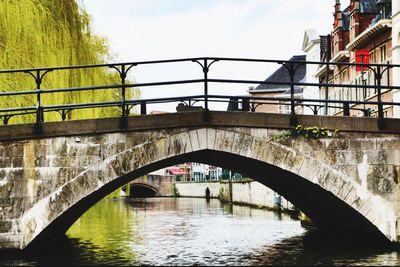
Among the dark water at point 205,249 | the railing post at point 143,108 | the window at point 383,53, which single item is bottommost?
the dark water at point 205,249

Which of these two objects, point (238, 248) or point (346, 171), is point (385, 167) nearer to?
point (346, 171)

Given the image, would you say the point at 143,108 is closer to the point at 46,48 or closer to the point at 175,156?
the point at 175,156

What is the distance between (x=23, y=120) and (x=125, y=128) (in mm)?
4293

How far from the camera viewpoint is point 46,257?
14.2 meters

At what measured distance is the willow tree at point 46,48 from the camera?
17.2 m

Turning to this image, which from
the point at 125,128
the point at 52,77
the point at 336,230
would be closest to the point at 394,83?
the point at 336,230

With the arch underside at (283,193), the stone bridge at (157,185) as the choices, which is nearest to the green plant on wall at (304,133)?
the arch underside at (283,193)

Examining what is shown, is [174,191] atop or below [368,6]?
below

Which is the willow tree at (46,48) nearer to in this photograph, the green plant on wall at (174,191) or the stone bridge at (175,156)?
the stone bridge at (175,156)

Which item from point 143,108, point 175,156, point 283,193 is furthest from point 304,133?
point 283,193

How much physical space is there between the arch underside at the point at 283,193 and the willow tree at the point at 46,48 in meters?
2.49

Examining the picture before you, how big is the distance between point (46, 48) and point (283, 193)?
6.70 m

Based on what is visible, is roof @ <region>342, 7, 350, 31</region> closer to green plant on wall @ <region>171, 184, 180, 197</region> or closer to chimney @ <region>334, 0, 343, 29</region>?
chimney @ <region>334, 0, 343, 29</region>

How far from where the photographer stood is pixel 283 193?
20.1 meters
